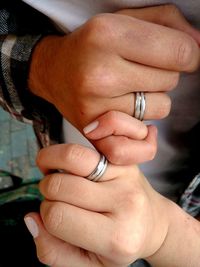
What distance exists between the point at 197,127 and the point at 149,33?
0.23 m

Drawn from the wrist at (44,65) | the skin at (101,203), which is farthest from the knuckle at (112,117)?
the wrist at (44,65)

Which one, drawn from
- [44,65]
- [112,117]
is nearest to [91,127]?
[112,117]

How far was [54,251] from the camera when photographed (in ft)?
1.60

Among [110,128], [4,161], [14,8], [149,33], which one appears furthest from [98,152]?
[4,161]

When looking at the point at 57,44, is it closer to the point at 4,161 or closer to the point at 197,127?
the point at 197,127

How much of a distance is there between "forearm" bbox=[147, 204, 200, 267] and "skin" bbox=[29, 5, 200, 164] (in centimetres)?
13

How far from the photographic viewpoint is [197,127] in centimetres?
61

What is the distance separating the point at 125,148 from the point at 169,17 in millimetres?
165

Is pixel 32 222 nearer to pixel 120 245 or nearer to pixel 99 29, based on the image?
pixel 120 245

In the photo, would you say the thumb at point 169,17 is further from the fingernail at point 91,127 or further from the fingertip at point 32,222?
the fingertip at point 32,222

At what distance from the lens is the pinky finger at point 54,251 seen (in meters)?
0.49

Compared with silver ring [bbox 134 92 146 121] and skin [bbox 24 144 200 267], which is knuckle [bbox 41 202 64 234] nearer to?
skin [bbox 24 144 200 267]

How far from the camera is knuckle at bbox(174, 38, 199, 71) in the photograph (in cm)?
44

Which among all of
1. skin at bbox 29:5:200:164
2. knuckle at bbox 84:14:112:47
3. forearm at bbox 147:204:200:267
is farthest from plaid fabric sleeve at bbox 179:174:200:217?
knuckle at bbox 84:14:112:47
